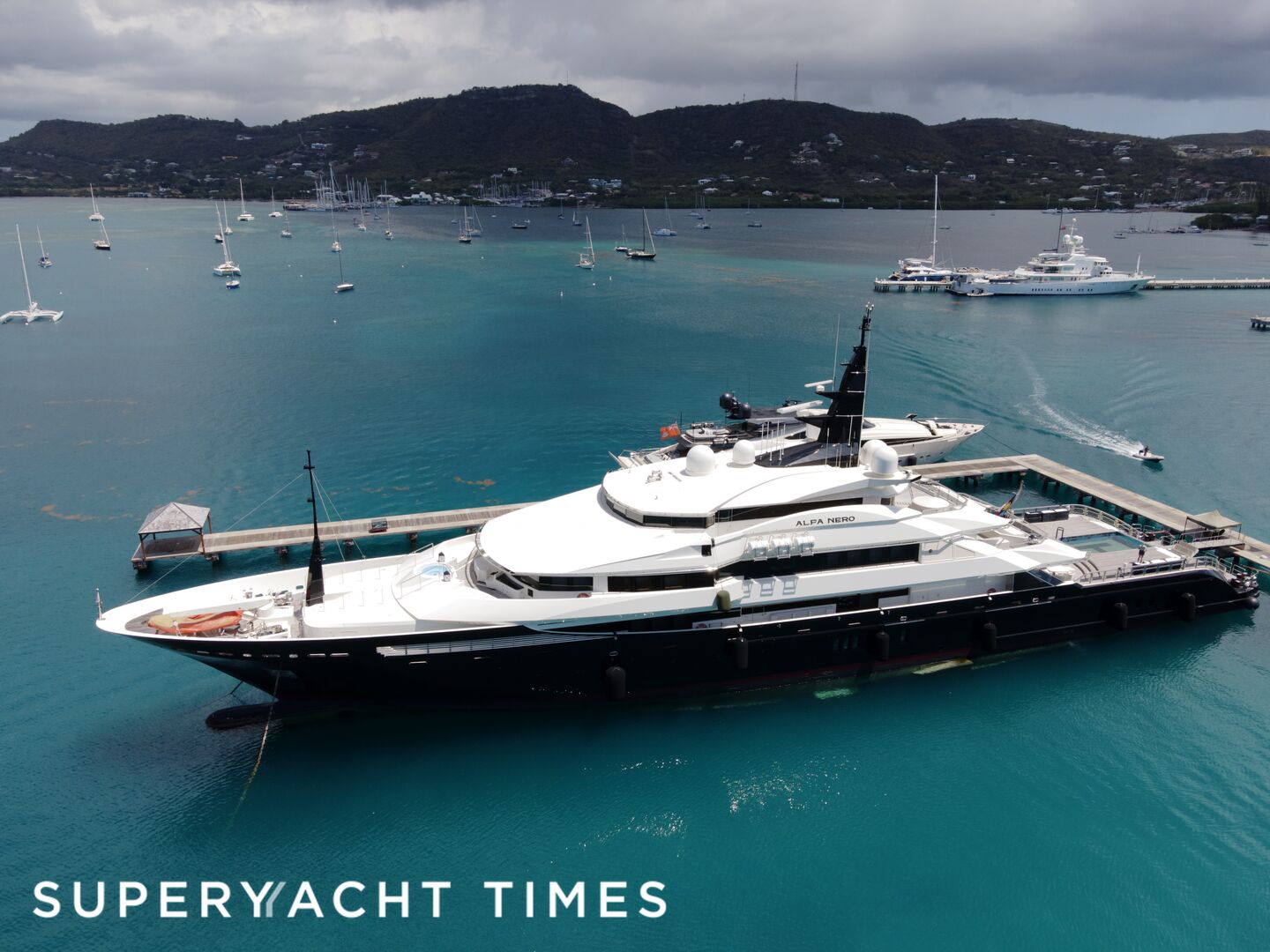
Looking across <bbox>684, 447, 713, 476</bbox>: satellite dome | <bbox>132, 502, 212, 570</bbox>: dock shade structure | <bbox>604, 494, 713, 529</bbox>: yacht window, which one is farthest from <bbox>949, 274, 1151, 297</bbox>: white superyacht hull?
<bbox>132, 502, 212, 570</bbox>: dock shade structure

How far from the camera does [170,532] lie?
115 feet

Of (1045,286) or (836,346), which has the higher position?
(1045,286)

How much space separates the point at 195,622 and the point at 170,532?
49.4ft

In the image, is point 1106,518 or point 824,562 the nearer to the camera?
point 824,562

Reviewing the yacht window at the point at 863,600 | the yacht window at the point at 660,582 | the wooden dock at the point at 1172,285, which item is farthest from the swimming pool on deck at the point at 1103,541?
the wooden dock at the point at 1172,285

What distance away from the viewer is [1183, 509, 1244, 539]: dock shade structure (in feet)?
108

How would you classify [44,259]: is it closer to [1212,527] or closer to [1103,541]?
[1103,541]

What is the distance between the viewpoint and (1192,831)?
20.0m

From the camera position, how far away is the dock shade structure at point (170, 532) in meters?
33.5

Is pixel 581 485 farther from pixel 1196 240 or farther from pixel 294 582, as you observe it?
pixel 1196 240

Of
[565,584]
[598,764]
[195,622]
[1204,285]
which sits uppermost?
[1204,285]

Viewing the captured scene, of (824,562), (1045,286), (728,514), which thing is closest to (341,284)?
(728,514)

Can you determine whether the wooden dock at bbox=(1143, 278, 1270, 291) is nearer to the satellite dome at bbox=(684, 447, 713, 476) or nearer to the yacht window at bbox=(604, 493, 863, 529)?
the yacht window at bbox=(604, 493, 863, 529)

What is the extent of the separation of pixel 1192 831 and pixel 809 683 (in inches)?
430
